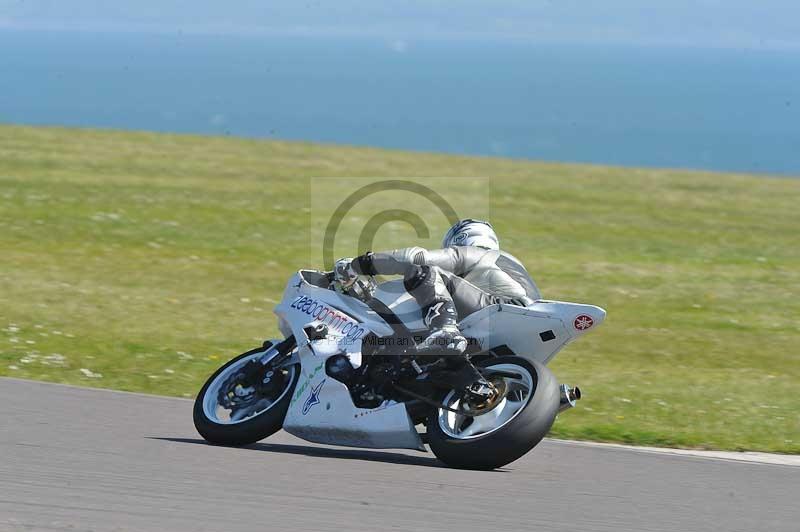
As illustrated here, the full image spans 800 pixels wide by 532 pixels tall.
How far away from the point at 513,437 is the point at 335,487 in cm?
96

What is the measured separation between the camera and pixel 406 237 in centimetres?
1505

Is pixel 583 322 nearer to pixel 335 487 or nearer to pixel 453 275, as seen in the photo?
pixel 453 275

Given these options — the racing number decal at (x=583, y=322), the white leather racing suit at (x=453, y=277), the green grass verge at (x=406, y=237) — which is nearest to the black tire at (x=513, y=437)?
the racing number decal at (x=583, y=322)

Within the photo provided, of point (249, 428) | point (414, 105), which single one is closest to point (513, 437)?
point (249, 428)

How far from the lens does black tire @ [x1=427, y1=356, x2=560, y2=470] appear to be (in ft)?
20.2

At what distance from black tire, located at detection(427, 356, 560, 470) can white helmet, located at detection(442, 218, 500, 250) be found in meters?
0.95

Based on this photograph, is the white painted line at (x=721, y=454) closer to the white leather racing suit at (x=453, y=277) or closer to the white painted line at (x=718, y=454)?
the white painted line at (x=718, y=454)

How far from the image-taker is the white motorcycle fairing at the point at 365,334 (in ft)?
21.9

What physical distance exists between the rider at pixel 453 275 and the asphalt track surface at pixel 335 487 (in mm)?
839

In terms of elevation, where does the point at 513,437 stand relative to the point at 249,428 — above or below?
above
